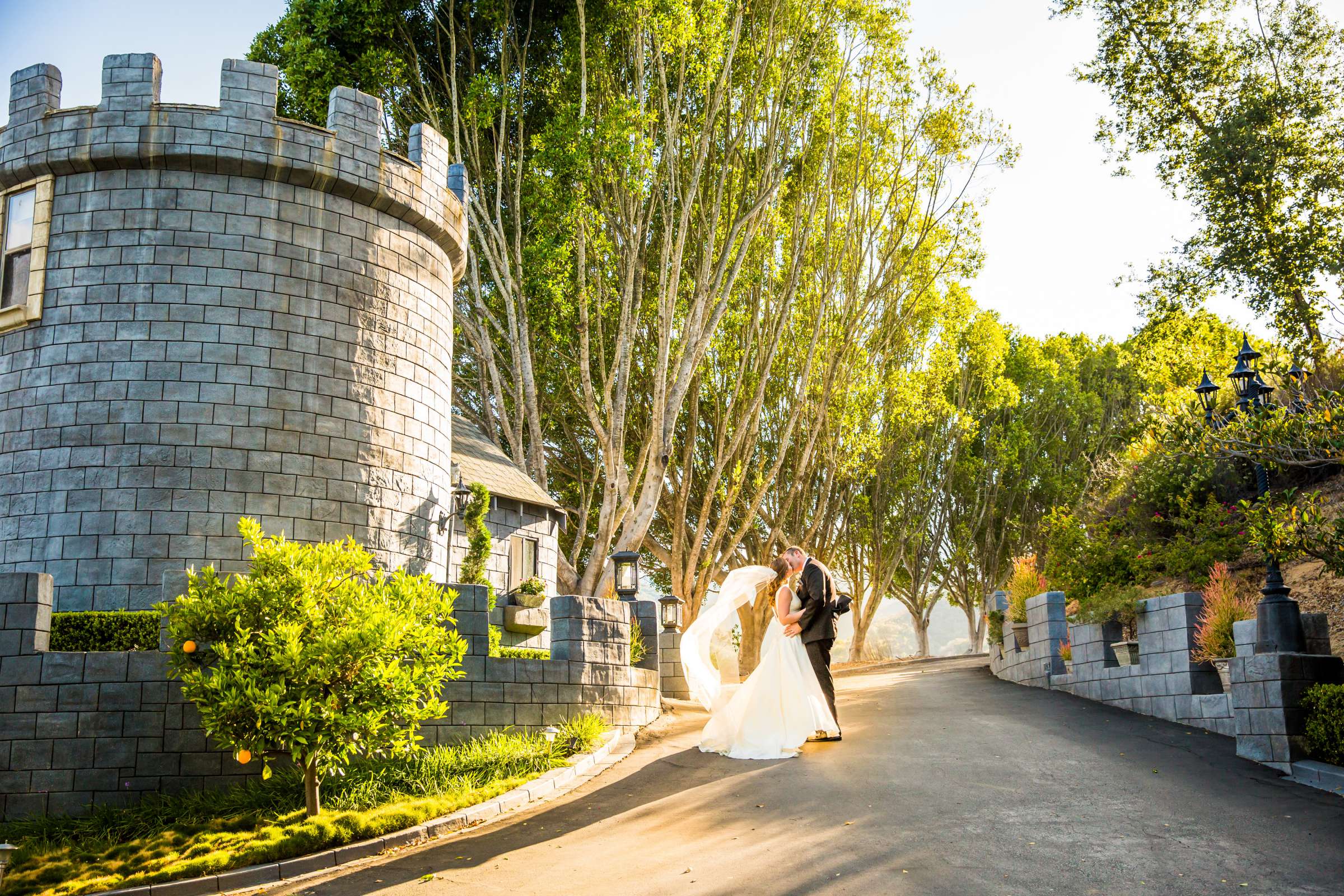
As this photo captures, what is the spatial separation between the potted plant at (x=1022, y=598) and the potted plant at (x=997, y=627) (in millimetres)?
854

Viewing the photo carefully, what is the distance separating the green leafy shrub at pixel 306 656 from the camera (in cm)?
826

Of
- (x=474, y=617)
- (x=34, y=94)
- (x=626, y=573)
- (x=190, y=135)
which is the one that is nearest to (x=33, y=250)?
(x=34, y=94)

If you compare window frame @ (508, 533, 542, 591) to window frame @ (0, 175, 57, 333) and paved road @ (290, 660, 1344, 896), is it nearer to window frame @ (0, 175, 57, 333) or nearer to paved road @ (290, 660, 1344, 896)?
paved road @ (290, 660, 1344, 896)

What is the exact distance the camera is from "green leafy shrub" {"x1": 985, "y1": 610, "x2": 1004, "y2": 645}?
17.6 metres

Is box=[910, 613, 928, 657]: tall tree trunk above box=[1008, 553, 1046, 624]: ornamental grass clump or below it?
below

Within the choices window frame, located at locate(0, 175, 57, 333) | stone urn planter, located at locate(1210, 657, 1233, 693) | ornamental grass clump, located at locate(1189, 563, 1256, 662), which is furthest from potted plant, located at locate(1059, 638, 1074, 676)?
window frame, located at locate(0, 175, 57, 333)

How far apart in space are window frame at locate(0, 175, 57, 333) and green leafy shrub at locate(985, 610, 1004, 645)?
1525cm

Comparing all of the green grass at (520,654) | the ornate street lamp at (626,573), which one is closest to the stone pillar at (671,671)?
the ornate street lamp at (626,573)

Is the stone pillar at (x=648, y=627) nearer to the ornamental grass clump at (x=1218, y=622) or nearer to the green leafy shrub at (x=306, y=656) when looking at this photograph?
the green leafy shrub at (x=306, y=656)

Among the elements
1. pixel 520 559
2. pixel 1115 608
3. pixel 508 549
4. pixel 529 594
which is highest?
pixel 508 549

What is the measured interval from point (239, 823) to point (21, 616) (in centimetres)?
301

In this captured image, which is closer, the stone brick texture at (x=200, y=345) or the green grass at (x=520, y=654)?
the stone brick texture at (x=200, y=345)

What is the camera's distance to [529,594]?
16250mm

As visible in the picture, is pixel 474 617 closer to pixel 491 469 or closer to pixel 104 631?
pixel 104 631
